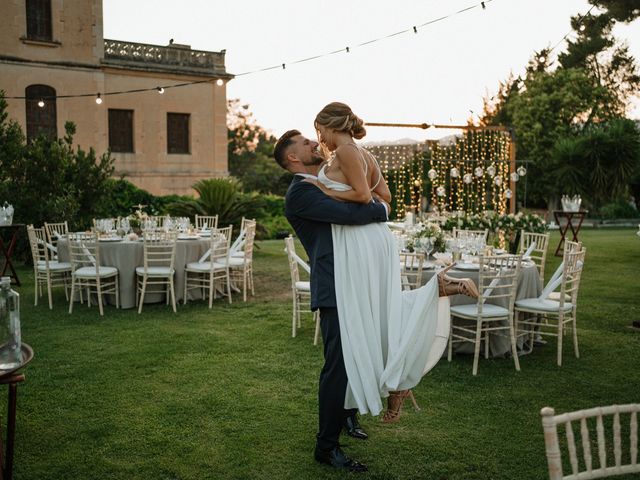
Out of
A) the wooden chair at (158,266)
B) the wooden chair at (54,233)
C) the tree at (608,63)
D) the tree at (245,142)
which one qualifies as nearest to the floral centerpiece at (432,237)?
the wooden chair at (158,266)

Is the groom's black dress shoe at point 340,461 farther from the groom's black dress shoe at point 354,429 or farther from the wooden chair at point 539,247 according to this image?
the wooden chair at point 539,247

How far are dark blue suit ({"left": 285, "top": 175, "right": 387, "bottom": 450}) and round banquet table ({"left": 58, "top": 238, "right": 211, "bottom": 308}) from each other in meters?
5.32

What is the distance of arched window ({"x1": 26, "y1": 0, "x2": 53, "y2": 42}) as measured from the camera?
19078 mm

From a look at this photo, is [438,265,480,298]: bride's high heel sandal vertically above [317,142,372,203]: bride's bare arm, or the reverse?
[317,142,372,203]: bride's bare arm

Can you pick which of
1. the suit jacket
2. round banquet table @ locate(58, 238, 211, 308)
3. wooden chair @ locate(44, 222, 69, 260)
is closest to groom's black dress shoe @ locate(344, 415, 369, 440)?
the suit jacket

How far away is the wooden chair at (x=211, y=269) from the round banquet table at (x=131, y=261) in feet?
0.39

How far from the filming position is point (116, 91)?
20.8 meters

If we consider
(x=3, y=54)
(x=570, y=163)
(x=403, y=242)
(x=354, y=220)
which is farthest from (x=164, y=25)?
(x=354, y=220)

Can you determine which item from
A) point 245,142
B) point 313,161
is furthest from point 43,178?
point 245,142

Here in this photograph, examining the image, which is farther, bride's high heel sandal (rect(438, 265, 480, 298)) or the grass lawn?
the grass lawn

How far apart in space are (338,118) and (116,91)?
19753 mm

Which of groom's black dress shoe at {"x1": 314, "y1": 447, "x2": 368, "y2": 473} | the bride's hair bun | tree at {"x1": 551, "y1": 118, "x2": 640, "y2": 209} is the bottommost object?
groom's black dress shoe at {"x1": 314, "y1": 447, "x2": 368, "y2": 473}

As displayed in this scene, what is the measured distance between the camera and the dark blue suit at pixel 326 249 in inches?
116

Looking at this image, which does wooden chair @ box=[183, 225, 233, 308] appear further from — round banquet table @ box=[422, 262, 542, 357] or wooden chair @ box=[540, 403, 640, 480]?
wooden chair @ box=[540, 403, 640, 480]
